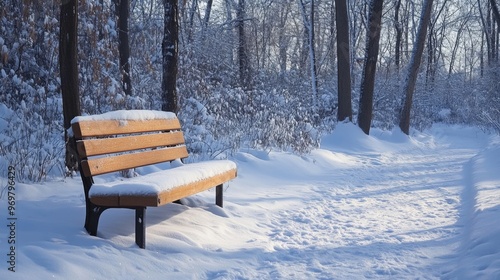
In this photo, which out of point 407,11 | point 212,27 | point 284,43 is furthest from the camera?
point 407,11

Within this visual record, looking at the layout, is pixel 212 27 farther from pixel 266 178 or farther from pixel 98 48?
pixel 266 178

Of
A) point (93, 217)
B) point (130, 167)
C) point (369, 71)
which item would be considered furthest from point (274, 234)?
point (369, 71)

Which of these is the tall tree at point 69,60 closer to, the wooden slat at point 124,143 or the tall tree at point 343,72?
the wooden slat at point 124,143

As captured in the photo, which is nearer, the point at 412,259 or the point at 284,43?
the point at 412,259

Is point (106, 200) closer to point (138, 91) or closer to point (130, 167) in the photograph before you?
point (130, 167)

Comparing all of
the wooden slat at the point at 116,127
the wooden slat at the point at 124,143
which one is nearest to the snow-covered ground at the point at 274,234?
the wooden slat at the point at 124,143

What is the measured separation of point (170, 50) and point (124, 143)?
327 centimetres

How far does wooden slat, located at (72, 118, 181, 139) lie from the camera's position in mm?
3533

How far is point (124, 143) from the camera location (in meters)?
4.12

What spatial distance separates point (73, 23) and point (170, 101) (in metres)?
2.14

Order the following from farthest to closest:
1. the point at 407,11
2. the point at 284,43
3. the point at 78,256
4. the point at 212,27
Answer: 1. the point at 407,11
2. the point at 284,43
3. the point at 212,27
4. the point at 78,256

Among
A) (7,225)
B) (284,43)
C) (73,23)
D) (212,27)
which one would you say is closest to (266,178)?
(73,23)

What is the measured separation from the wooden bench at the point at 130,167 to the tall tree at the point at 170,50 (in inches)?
88.7

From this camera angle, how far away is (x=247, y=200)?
568 cm
